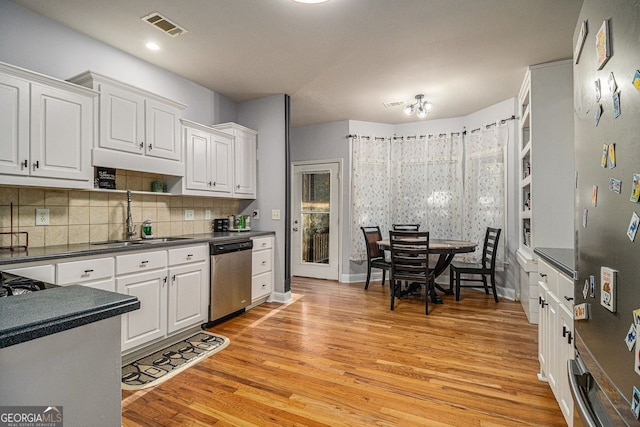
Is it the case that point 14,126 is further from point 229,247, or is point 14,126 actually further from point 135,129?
point 229,247

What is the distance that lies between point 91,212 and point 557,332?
137 inches

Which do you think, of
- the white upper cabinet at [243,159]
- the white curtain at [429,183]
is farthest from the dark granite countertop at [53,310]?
the white curtain at [429,183]

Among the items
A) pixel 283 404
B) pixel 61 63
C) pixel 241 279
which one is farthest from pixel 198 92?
pixel 283 404

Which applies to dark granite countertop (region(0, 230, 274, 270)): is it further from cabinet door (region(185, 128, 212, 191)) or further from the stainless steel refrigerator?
the stainless steel refrigerator

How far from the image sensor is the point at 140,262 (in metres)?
2.53

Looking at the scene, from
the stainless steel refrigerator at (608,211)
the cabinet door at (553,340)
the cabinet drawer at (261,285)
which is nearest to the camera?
the stainless steel refrigerator at (608,211)

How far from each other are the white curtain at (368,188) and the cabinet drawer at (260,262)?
1714 millimetres

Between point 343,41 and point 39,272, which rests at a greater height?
point 343,41

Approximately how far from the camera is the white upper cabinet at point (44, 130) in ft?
6.75

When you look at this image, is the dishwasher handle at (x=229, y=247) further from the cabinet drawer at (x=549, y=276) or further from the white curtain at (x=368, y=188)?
the cabinet drawer at (x=549, y=276)

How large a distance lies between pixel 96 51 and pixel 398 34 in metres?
2.61

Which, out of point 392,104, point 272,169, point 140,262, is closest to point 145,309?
point 140,262

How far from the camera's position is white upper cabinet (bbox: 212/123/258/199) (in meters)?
3.95

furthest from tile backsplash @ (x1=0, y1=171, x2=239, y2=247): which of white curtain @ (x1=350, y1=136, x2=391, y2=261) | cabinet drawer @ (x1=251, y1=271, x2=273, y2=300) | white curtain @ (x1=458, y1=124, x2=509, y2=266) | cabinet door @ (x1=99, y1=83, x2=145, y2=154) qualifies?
white curtain @ (x1=458, y1=124, x2=509, y2=266)
